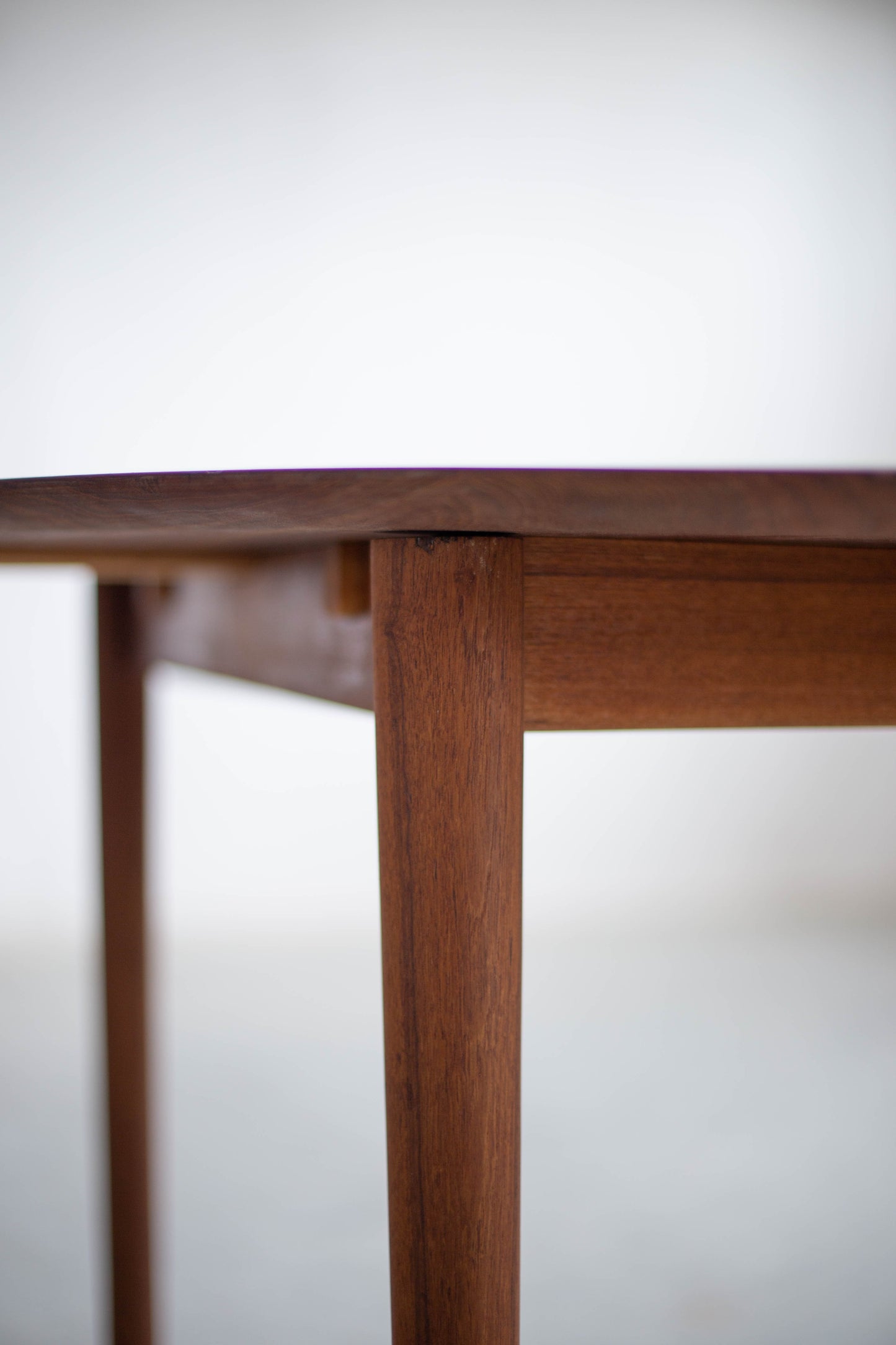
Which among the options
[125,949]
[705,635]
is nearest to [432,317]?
[125,949]

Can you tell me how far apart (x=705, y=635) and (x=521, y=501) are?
105 millimetres

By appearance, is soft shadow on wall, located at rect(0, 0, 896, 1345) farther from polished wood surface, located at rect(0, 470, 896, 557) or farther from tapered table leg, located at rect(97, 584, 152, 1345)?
polished wood surface, located at rect(0, 470, 896, 557)

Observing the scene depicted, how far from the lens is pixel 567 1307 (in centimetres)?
97

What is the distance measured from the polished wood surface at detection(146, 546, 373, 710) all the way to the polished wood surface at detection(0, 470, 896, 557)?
0.09 meters

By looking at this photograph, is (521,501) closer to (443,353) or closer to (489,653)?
(489,653)

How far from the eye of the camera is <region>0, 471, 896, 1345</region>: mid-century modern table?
0.27 m

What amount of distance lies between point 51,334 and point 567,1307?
6.94ft

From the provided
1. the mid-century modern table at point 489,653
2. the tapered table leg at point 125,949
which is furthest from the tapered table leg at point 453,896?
the tapered table leg at point 125,949

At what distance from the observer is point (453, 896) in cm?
31

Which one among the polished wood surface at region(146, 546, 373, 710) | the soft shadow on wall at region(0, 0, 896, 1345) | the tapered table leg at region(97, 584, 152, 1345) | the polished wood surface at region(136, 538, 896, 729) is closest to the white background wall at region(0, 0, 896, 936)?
the soft shadow on wall at region(0, 0, 896, 1345)

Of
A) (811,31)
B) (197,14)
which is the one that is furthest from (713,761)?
(197,14)

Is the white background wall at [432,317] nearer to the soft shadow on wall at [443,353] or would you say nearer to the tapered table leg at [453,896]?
the soft shadow on wall at [443,353]

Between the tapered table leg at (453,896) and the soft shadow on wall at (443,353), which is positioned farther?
the soft shadow on wall at (443,353)

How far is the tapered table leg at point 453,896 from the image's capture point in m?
0.31
